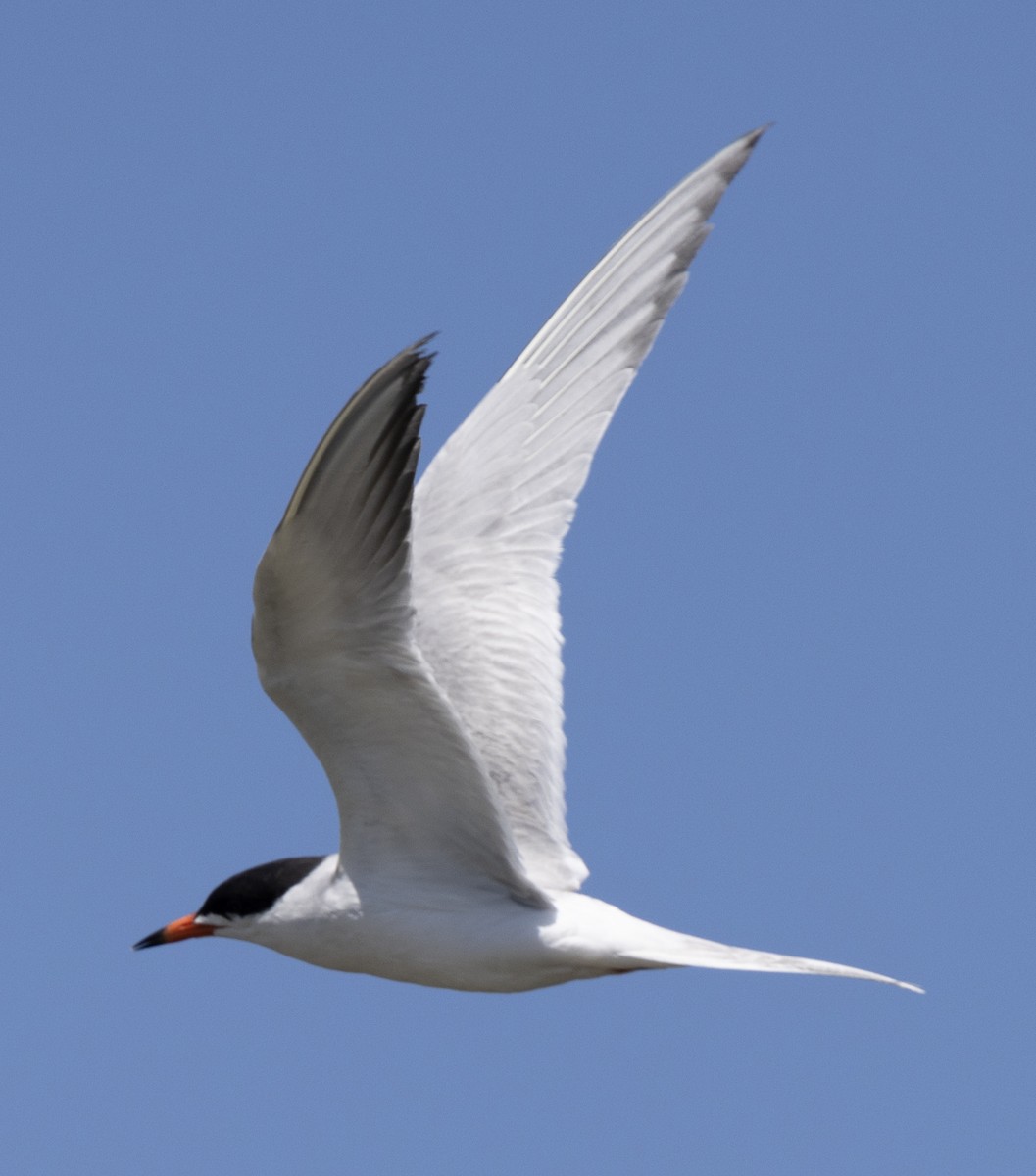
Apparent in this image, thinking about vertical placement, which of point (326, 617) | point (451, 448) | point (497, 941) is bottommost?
point (497, 941)

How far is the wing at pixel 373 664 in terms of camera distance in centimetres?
594

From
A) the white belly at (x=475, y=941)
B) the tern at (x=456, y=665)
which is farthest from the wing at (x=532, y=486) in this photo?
the white belly at (x=475, y=941)

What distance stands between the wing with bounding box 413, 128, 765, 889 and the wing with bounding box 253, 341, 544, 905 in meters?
1.11

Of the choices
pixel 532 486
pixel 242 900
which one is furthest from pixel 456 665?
pixel 242 900

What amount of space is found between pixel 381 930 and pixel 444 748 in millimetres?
844

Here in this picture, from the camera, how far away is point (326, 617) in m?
6.28

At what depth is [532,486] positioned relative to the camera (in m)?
8.97

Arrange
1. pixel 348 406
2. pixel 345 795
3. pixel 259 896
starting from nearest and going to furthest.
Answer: pixel 348 406
pixel 345 795
pixel 259 896

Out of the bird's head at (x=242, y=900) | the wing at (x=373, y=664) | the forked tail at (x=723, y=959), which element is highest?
the wing at (x=373, y=664)

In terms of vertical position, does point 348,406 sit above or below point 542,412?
below

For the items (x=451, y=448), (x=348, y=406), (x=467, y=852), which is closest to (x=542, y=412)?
(x=451, y=448)

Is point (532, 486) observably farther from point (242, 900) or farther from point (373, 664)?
point (373, 664)

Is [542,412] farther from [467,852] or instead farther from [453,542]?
[467,852]

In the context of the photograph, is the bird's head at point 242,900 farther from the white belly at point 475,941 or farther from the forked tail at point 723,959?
the forked tail at point 723,959
